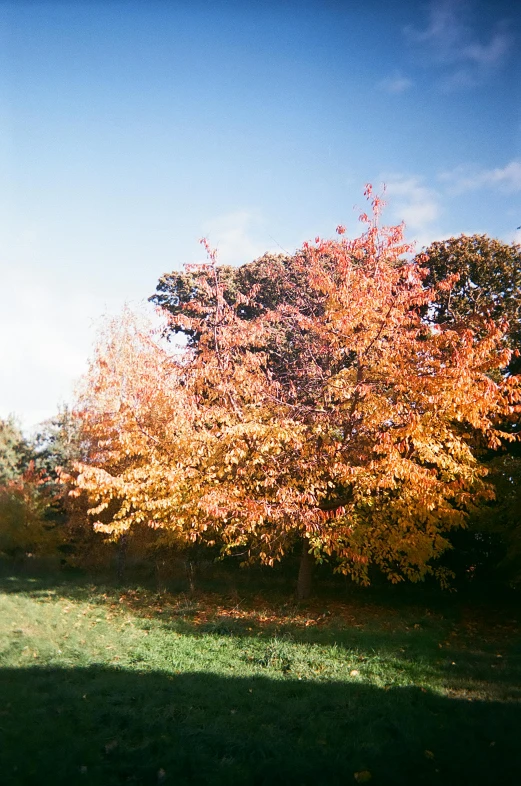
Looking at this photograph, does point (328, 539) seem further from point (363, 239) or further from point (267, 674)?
point (363, 239)

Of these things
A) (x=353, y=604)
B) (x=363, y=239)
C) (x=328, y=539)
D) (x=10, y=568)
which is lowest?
(x=10, y=568)

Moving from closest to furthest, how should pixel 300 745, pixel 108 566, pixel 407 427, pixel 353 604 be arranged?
1. pixel 300 745
2. pixel 407 427
3. pixel 353 604
4. pixel 108 566

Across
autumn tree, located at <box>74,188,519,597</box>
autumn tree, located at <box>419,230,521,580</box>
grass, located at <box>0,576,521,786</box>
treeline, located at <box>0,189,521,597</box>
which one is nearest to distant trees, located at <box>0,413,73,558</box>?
treeline, located at <box>0,189,521,597</box>

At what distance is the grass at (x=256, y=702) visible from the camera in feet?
13.8

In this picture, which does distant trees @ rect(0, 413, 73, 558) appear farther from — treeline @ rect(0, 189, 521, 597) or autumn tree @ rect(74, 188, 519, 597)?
autumn tree @ rect(74, 188, 519, 597)

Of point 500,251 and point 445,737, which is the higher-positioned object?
point 500,251

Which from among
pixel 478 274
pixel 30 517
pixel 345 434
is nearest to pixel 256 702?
pixel 345 434

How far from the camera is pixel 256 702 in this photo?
5.62 meters

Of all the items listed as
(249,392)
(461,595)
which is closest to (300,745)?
(249,392)

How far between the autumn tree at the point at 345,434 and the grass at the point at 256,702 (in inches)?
81.3

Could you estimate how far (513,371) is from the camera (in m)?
13.5

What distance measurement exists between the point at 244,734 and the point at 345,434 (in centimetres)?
728

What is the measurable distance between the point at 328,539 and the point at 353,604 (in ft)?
14.0

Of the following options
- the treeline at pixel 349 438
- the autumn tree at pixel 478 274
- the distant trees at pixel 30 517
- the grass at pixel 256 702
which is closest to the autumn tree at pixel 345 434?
the treeline at pixel 349 438
